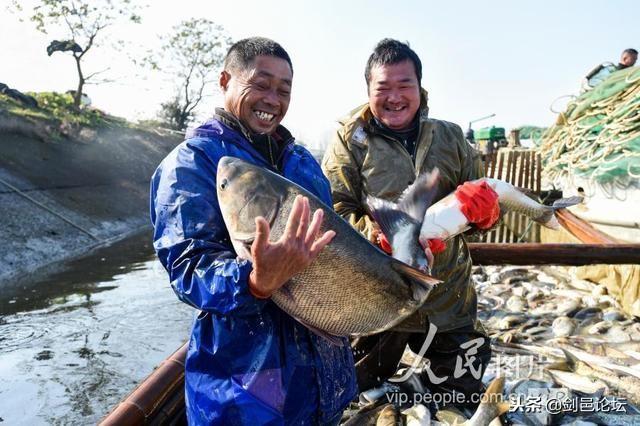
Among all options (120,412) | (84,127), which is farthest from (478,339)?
(84,127)

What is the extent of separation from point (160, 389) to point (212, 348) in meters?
1.12

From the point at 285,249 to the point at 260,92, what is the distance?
88 cm

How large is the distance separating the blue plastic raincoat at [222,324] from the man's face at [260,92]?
142 millimetres

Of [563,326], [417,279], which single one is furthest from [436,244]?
[563,326]

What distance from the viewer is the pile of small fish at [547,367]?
11.3 feet

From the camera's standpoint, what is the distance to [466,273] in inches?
139

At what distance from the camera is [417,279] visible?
219 centimetres

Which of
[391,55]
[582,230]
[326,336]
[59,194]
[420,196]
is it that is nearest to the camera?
[326,336]

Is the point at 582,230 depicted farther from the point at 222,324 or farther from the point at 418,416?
the point at 222,324

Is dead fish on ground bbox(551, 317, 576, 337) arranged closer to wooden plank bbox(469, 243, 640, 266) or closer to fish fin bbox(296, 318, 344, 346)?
wooden plank bbox(469, 243, 640, 266)

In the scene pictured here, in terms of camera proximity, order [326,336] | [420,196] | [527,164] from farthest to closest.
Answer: [527,164], [420,196], [326,336]

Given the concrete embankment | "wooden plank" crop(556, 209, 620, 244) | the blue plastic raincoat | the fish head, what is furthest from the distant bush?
the fish head

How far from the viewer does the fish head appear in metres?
1.89

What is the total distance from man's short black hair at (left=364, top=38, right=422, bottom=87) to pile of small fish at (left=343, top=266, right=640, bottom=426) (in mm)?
2131
